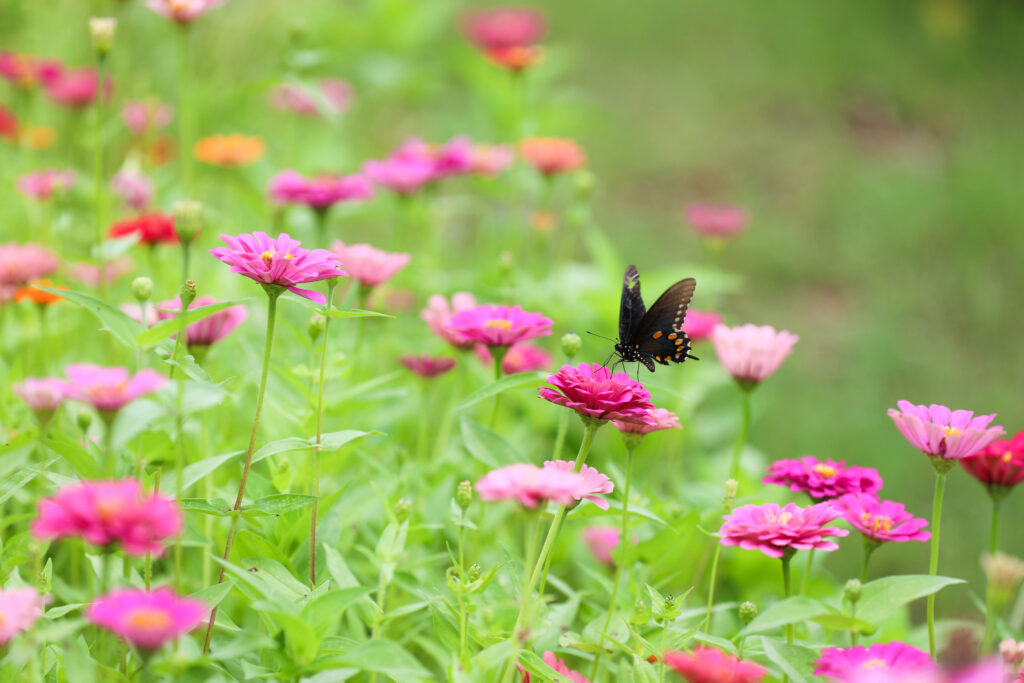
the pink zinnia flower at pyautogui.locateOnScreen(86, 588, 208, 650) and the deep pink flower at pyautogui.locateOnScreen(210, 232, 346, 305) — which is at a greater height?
the deep pink flower at pyautogui.locateOnScreen(210, 232, 346, 305)

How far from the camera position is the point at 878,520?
94 cm

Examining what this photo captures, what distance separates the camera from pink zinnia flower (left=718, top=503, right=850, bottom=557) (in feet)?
2.68

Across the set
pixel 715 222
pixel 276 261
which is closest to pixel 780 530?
pixel 276 261

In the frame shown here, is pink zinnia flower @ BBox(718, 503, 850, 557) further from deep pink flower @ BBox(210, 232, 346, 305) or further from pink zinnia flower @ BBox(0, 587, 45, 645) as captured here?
pink zinnia flower @ BBox(0, 587, 45, 645)

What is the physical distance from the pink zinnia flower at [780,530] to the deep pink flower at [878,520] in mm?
81

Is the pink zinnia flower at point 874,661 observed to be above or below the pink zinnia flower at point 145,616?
below

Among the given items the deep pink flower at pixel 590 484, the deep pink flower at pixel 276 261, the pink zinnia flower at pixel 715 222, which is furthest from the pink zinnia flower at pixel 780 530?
the pink zinnia flower at pixel 715 222

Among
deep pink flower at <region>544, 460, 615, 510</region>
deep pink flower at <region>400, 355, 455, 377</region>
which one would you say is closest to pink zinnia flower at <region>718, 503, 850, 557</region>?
deep pink flower at <region>544, 460, 615, 510</region>

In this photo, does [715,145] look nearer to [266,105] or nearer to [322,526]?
[266,105]

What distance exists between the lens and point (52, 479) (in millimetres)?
848

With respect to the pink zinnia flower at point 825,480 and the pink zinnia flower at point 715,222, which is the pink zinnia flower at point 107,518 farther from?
the pink zinnia flower at point 715,222

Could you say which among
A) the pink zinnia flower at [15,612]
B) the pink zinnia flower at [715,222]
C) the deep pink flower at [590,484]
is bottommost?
the pink zinnia flower at [15,612]

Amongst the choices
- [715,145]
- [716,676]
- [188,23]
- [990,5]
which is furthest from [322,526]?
[990,5]

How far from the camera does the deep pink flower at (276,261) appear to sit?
31.6 inches
